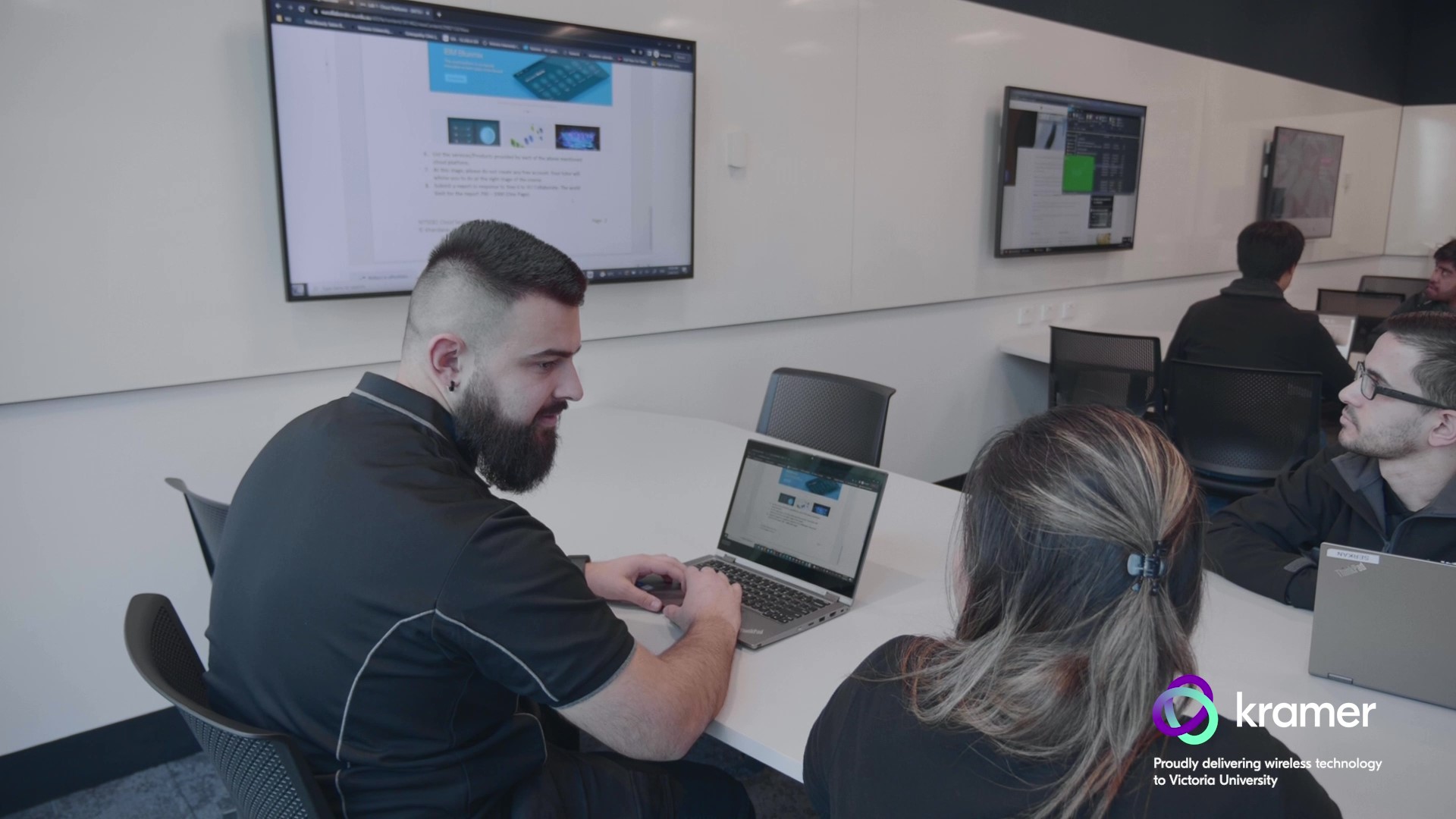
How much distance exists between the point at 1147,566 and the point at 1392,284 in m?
5.85

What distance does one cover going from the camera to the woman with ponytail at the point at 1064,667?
0.88 meters

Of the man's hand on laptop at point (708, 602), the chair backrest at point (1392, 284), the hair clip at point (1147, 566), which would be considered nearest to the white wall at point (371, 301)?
the chair backrest at point (1392, 284)

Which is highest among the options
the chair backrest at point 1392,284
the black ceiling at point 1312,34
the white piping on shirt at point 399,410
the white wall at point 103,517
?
the black ceiling at point 1312,34

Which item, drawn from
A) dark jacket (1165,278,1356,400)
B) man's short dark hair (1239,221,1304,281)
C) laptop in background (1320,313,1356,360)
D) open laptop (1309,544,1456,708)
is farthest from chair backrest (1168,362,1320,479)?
open laptop (1309,544,1456,708)

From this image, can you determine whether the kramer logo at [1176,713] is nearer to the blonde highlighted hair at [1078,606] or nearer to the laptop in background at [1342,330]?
the blonde highlighted hair at [1078,606]

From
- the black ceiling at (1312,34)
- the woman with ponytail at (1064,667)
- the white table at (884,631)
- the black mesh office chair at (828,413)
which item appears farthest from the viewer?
the black ceiling at (1312,34)

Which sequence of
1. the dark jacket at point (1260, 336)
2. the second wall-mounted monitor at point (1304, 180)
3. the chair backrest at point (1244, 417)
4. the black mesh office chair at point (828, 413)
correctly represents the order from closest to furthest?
the black mesh office chair at point (828, 413), the chair backrest at point (1244, 417), the dark jacket at point (1260, 336), the second wall-mounted monitor at point (1304, 180)

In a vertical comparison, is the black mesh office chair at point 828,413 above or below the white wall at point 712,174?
below

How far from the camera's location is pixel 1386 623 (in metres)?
1.32

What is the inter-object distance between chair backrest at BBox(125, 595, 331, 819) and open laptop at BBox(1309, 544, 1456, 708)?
1335 mm

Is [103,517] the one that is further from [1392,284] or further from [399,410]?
[1392,284]

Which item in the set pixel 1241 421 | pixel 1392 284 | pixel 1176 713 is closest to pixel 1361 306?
pixel 1392 284

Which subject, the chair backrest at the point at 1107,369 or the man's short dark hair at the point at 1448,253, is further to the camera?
the man's short dark hair at the point at 1448,253

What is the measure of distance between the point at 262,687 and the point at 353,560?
22cm
